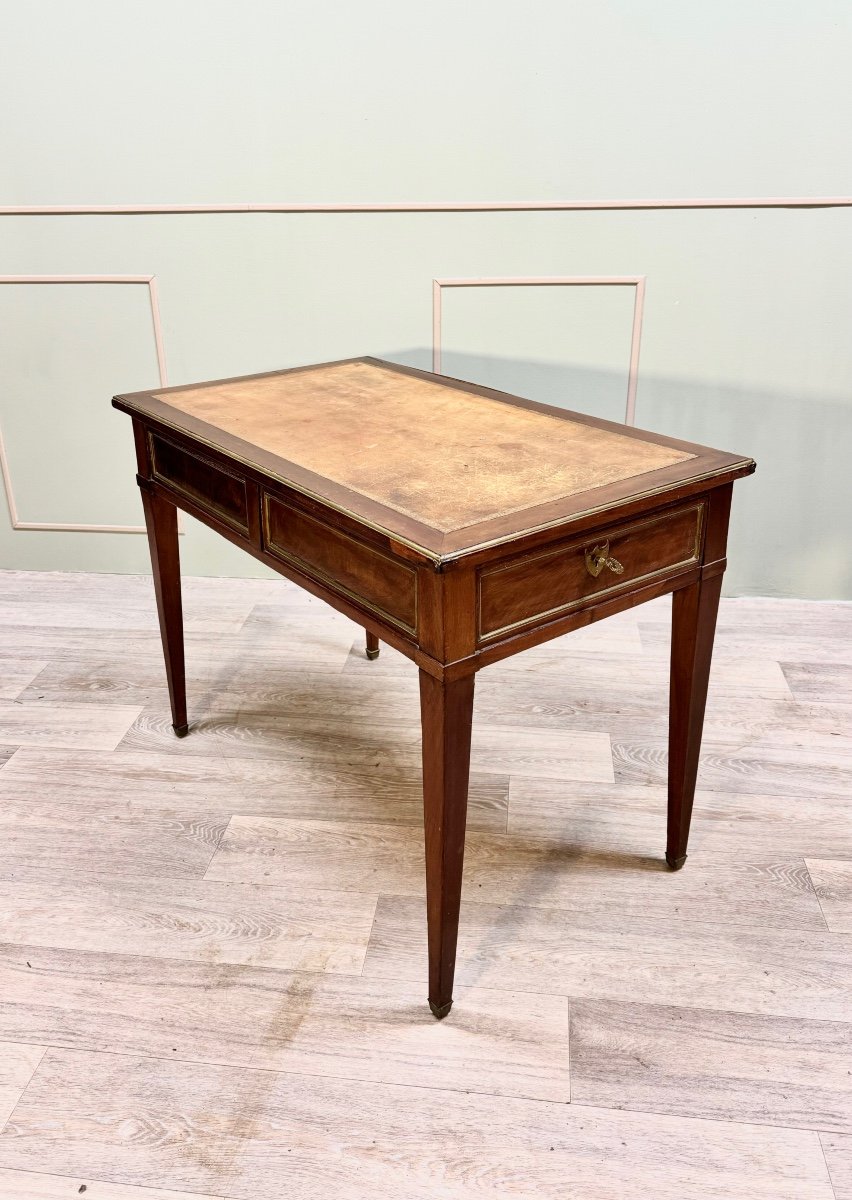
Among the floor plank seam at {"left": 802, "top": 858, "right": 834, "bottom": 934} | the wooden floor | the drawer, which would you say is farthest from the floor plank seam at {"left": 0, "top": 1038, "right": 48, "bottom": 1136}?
the floor plank seam at {"left": 802, "top": 858, "right": 834, "bottom": 934}

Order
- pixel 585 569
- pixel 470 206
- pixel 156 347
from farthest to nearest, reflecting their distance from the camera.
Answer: pixel 156 347
pixel 470 206
pixel 585 569

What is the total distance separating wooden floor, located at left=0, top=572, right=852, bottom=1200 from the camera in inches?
55.7

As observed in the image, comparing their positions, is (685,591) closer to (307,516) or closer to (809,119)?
(307,516)

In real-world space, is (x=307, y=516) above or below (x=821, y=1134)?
above

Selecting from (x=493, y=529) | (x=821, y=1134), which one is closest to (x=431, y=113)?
(x=493, y=529)

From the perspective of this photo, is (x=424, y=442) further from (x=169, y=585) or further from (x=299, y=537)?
(x=169, y=585)

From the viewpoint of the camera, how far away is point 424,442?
1751 millimetres

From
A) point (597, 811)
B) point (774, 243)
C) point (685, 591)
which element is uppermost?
point (774, 243)

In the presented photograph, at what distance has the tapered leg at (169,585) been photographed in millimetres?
2209

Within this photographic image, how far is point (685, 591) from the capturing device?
1.71 meters

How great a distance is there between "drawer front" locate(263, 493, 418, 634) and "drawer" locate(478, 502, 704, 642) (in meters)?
0.12

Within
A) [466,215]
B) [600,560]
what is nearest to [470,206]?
[466,215]

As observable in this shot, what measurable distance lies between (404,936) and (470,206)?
6.30 feet

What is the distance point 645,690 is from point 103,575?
1808 millimetres
